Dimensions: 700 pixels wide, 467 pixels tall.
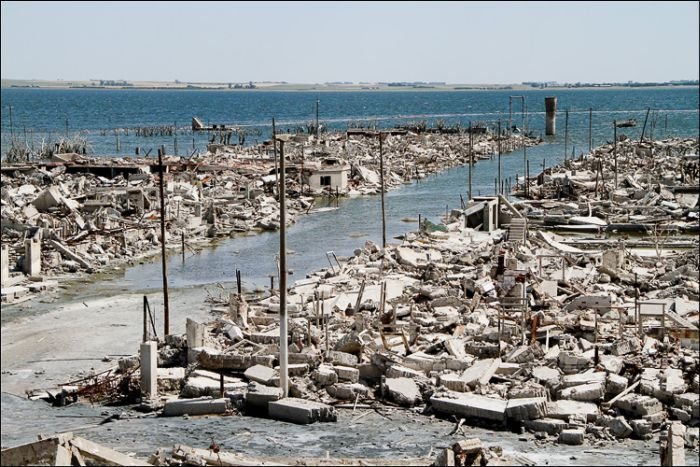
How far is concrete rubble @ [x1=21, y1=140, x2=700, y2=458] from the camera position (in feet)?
47.8

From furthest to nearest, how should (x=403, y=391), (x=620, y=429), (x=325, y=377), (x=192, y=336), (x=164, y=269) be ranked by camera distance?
(x=164, y=269)
(x=192, y=336)
(x=325, y=377)
(x=403, y=391)
(x=620, y=429)

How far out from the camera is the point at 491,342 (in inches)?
683

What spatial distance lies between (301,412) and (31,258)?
12.9m

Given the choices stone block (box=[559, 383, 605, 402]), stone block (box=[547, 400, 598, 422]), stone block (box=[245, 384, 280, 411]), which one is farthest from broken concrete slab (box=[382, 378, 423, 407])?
stone block (box=[559, 383, 605, 402])

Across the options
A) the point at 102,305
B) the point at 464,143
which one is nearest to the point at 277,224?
the point at 102,305

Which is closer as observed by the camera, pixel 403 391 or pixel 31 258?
pixel 403 391

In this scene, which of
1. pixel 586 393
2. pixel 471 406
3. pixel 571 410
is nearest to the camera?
pixel 571 410

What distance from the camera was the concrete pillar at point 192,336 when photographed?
17.0 m

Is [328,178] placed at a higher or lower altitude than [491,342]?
higher

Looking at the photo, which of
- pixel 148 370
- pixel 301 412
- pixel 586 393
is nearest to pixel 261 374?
pixel 301 412

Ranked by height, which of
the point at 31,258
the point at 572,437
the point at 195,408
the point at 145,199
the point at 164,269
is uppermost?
the point at 164,269

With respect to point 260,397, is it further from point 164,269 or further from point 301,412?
point 164,269

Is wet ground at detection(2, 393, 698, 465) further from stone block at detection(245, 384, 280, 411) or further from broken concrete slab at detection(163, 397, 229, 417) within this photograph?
stone block at detection(245, 384, 280, 411)

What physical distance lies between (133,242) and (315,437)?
16.5 metres
